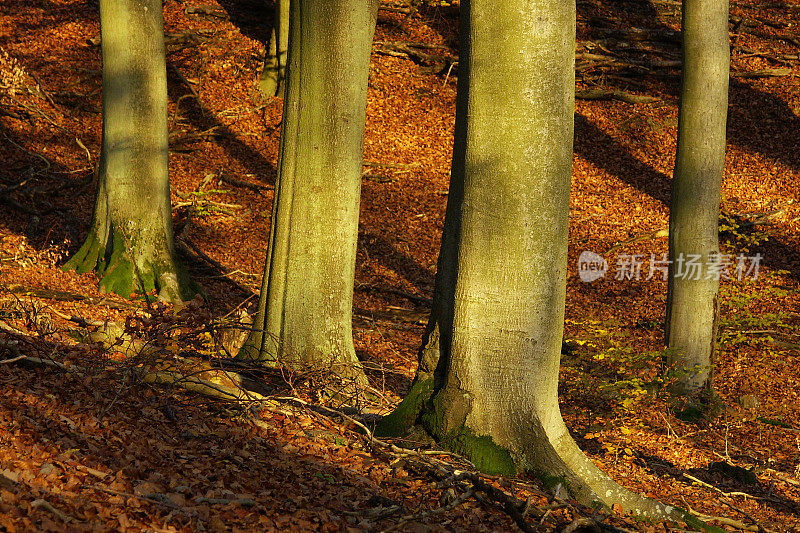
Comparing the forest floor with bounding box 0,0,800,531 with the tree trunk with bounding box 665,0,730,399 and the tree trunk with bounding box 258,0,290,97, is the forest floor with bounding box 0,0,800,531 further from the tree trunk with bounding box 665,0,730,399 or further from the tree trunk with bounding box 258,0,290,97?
the tree trunk with bounding box 665,0,730,399

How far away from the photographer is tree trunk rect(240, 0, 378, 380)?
565cm

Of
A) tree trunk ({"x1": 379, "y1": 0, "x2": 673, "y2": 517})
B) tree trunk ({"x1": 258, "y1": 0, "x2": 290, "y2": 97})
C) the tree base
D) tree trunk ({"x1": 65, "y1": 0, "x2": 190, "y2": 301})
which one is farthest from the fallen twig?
tree trunk ({"x1": 379, "y1": 0, "x2": 673, "y2": 517})

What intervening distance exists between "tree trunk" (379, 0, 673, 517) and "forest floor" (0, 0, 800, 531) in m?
0.28

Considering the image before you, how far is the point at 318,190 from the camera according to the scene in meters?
5.73

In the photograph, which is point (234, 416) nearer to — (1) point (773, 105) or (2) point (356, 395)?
(2) point (356, 395)

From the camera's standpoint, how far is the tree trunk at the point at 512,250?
3863 mm

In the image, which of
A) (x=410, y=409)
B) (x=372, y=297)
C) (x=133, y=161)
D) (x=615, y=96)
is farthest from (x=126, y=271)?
(x=615, y=96)

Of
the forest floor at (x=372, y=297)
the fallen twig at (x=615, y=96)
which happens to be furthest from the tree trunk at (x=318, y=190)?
the fallen twig at (x=615, y=96)

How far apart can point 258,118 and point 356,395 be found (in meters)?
11.0

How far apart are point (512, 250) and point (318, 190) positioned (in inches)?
90.0

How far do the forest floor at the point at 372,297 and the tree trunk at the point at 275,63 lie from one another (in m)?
0.28

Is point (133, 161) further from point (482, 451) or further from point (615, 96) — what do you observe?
point (615, 96)

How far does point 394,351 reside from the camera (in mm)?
8203

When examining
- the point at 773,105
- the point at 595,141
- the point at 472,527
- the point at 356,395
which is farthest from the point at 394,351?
the point at 773,105
